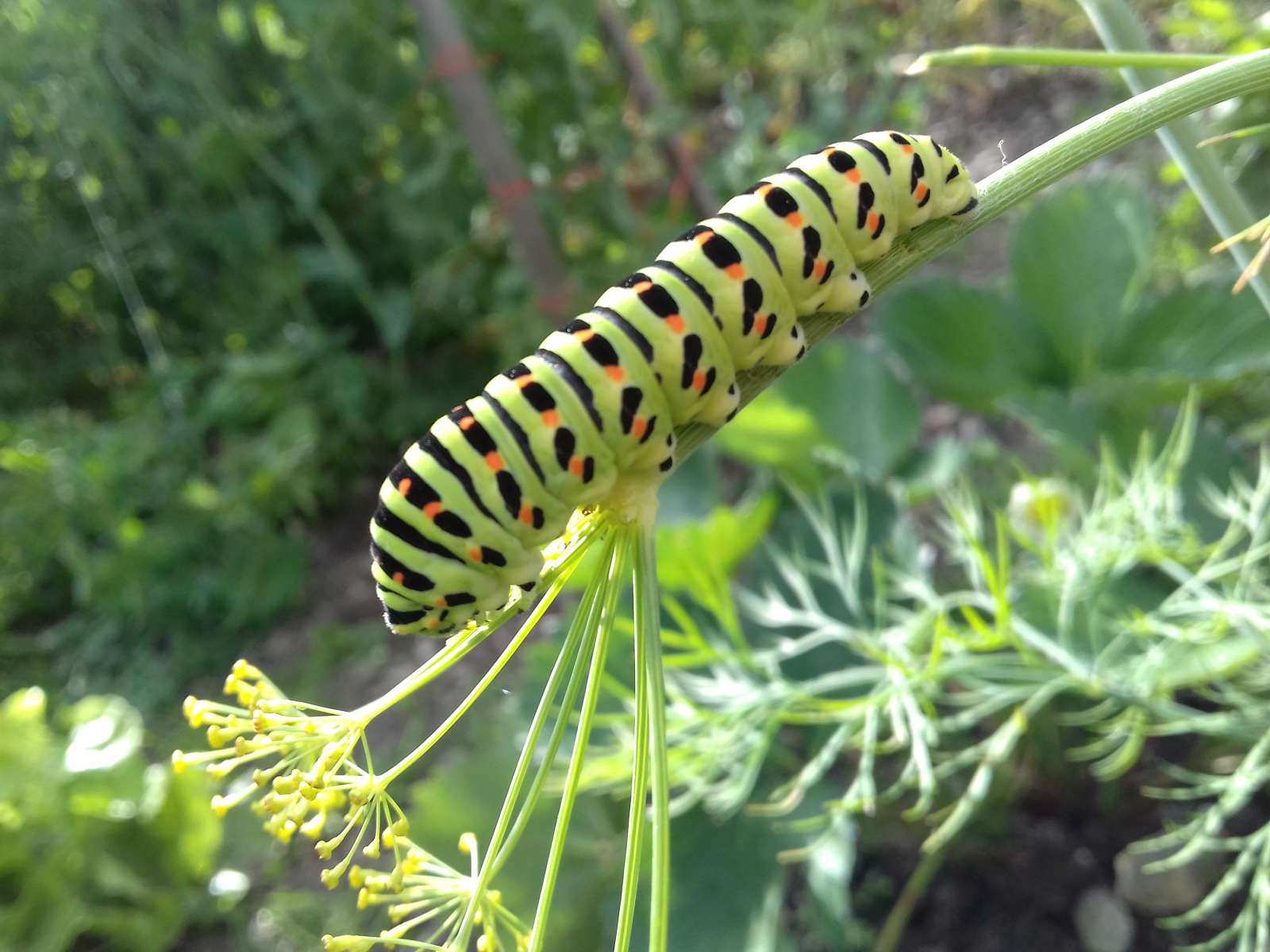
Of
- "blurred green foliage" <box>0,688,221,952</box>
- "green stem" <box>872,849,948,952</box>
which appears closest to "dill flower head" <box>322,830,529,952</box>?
"green stem" <box>872,849,948,952</box>

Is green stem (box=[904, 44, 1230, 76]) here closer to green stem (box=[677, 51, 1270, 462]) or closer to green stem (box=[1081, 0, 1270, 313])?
green stem (box=[677, 51, 1270, 462])

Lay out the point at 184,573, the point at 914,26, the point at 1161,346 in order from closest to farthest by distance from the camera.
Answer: the point at 1161,346 → the point at 184,573 → the point at 914,26

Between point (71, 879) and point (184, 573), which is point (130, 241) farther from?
point (71, 879)

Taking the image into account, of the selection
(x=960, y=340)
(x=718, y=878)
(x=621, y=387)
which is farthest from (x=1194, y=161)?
(x=960, y=340)

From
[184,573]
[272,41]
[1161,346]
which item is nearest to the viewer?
[1161,346]

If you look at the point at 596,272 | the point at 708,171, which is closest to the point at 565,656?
the point at 596,272

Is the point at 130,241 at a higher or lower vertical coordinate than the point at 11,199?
lower

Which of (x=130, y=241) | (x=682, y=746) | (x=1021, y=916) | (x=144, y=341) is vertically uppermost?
(x=130, y=241)
